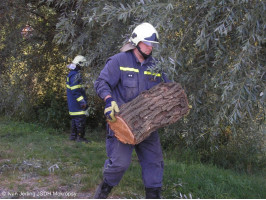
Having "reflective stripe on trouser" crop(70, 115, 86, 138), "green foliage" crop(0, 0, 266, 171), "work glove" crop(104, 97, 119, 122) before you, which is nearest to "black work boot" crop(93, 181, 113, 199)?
"work glove" crop(104, 97, 119, 122)

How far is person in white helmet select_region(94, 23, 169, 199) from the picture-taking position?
3.65 metres

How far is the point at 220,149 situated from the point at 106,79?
3952 millimetres

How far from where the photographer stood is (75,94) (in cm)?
779

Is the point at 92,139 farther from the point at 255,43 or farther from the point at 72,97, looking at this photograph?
the point at 255,43

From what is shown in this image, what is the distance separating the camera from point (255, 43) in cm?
330

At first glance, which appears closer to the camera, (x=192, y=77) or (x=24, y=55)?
(x=192, y=77)

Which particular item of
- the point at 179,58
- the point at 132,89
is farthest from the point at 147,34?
the point at 132,89

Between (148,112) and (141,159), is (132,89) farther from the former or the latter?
(141,159)

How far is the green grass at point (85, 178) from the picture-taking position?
443 cm

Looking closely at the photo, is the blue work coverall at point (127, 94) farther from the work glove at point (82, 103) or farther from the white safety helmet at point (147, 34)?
the work glove at point (82, 103)

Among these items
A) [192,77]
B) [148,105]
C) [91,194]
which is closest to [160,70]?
[148,105]

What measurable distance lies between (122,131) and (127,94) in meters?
0.45

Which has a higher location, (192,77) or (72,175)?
(192,77)

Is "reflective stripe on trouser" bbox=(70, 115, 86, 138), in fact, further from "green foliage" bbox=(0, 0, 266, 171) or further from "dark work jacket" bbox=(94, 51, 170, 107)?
"dark work jacket" bbox=(94, 51, 170, 107)
